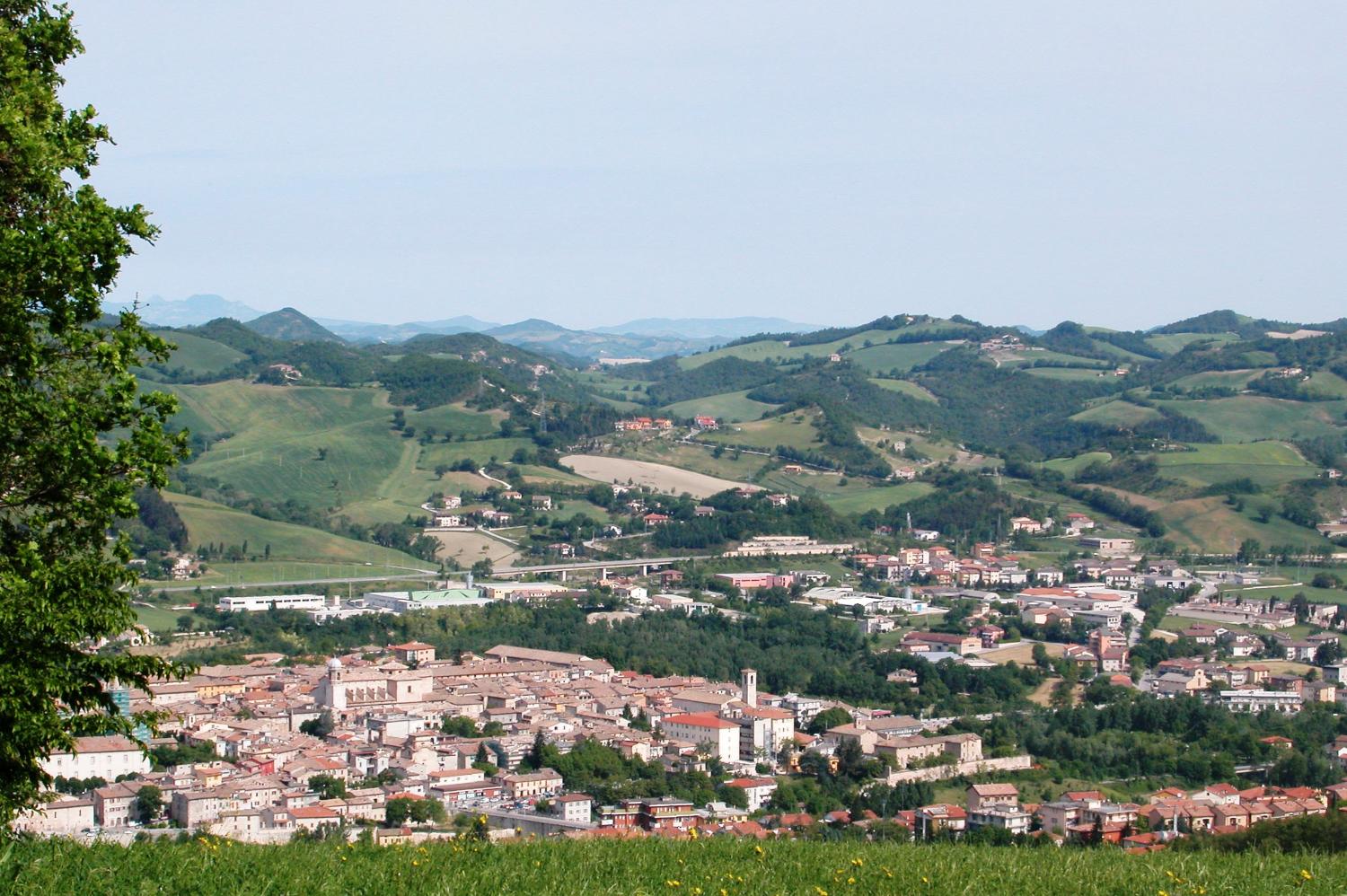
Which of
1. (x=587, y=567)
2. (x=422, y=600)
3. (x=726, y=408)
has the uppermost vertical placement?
(x=726, y=408)

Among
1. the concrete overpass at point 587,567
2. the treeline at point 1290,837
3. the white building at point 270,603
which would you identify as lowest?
the concrete overpass at point 587,567

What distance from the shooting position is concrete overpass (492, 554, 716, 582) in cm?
6556

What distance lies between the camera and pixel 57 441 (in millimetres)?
7754

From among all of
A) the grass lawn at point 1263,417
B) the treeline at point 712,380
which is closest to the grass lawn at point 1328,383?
the grass lawn at point 1263,417

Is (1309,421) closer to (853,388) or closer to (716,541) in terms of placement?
(853,388)

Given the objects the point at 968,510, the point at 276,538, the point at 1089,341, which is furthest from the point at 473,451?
the point at 1089,341

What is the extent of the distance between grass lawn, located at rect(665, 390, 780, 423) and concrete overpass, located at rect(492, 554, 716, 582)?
47.4m

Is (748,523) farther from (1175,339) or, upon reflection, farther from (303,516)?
(1175,339)

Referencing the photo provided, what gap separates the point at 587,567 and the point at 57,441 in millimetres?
59538

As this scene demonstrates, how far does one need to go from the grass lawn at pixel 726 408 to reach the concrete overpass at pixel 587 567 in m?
47.4

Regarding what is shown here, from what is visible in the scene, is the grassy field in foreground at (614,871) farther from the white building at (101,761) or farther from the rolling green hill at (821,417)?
the rolling green hill at (821,417)

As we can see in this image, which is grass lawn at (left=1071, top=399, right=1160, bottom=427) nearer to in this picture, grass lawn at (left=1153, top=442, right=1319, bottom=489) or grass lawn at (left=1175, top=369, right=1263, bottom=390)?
grass lawn at (left=1175, top=369, right=1263, bottom=390)

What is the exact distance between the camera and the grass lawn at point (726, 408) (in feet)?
400

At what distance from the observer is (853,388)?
127812 millimetres
